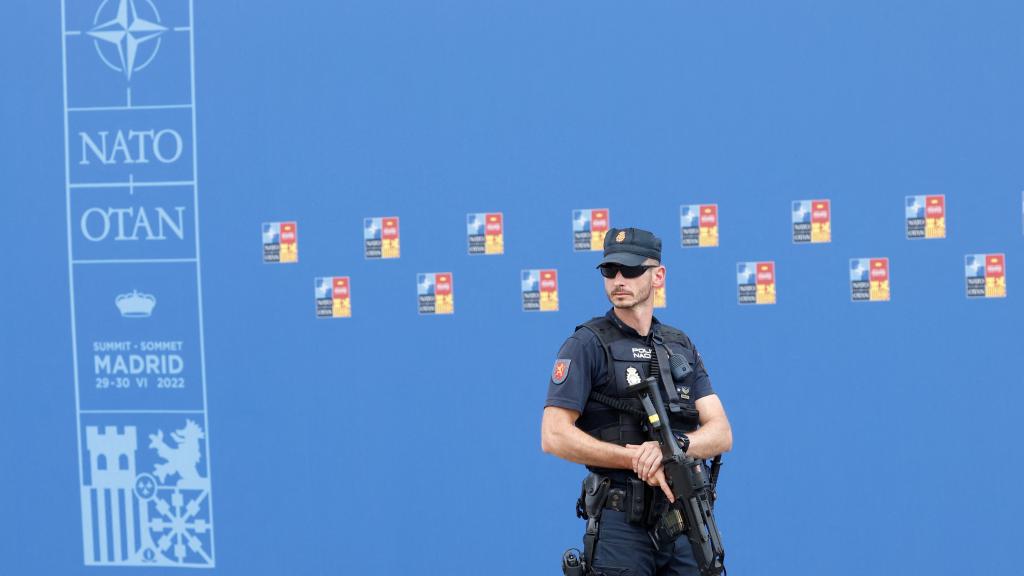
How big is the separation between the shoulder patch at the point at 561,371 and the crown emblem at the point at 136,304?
7.78ft

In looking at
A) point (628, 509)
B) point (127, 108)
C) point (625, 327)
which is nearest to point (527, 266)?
point (625, 327)

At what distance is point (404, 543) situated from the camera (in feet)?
15.6

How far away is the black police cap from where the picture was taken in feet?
10.6

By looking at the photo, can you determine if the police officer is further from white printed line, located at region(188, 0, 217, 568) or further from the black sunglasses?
white printed line, located at region(188, 0, 217, 568)

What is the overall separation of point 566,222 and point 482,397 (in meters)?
0.85

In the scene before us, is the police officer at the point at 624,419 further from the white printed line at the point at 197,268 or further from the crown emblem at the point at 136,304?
the crown emblem at the point at 136,304

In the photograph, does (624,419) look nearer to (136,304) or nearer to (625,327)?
(625,327)

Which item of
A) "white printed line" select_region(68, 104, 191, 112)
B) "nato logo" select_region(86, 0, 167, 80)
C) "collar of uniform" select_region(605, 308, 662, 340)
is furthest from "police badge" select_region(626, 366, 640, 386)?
"nato logo" select_region(86, 0, 167, 80)

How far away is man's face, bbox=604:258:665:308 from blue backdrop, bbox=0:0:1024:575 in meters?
1.27

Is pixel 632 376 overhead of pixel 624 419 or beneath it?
overhead

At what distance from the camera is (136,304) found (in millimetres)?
4848

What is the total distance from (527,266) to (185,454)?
1785 millimetres

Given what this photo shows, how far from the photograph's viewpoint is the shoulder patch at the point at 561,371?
10.5ft

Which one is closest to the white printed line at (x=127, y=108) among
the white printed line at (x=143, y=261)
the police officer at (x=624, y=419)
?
the white printed line at (x=143, y=261)
